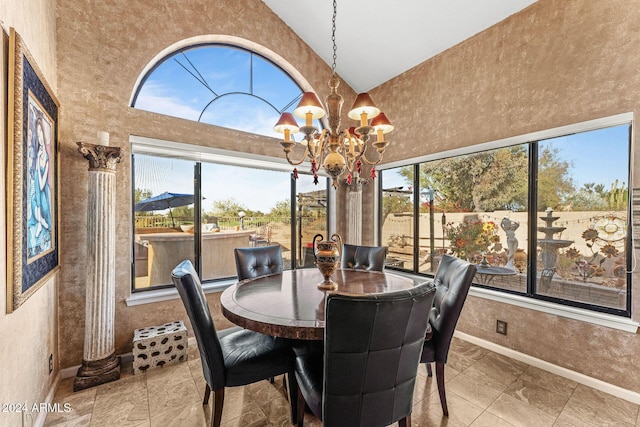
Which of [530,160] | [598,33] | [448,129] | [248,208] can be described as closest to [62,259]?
[248,208]

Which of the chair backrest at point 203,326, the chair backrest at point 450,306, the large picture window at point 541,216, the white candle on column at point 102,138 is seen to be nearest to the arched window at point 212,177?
the white candle on column at point 102,138

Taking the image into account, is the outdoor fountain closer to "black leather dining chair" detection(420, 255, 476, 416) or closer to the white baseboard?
the white baseboard

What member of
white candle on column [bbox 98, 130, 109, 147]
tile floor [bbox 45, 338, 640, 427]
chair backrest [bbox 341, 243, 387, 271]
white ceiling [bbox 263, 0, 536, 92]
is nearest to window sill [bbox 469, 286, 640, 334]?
tile floor [bbox 45, 338, 640, 427]

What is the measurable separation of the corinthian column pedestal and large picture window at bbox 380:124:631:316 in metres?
3.58

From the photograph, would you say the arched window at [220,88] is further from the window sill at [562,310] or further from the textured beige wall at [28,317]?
the window sill at [562,310]

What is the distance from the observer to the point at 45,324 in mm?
2020

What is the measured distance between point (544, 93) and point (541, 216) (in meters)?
1.18

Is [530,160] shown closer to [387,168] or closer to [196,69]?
[387,168]

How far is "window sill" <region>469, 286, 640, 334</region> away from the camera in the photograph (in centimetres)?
219

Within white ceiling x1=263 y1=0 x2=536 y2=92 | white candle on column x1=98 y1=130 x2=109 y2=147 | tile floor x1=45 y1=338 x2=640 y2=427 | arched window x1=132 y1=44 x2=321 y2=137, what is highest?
white ceiling x1=263 y1=0 x2=536 y2=92

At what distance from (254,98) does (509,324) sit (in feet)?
13.2

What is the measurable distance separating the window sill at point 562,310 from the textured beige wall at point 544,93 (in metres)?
0.06

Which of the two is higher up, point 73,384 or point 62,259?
point 62,259

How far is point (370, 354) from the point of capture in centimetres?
121
